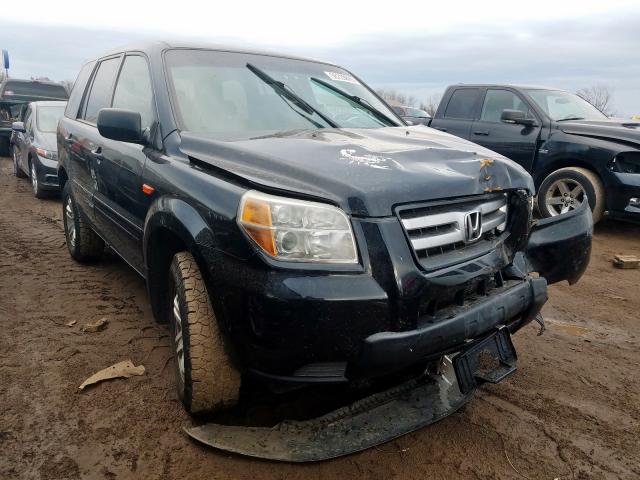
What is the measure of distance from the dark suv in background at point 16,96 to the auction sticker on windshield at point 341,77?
463 inches

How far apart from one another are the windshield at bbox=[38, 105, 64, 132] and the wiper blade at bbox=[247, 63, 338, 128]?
676 cm

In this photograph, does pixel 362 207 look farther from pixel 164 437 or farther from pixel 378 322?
pixel 164 437

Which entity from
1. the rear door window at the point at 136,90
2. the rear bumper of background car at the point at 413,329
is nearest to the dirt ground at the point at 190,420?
the rear bumper of background car at the point at 413,329

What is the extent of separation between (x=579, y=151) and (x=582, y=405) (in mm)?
4452

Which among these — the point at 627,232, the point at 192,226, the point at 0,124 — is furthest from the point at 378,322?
the point at 0,124

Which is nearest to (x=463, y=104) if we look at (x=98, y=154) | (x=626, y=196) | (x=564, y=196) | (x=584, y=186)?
(x=564, y=196)

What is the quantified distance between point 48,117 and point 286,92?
24.1 feet

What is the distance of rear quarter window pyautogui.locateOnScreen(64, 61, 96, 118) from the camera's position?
4523mm

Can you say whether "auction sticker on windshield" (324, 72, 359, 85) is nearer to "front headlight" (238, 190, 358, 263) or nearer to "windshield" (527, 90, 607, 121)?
"front headlight" (238, 190, 358, 263)

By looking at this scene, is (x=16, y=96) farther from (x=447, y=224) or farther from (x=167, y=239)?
(x=447, y=224)

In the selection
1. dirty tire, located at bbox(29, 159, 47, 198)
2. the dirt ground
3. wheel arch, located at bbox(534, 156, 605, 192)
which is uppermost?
wheel arch, located at bbox(534, 156, 605, 192)

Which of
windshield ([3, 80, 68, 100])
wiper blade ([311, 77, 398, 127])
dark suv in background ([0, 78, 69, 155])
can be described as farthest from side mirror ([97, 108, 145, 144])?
windshield ([3, 80, 68, 100])

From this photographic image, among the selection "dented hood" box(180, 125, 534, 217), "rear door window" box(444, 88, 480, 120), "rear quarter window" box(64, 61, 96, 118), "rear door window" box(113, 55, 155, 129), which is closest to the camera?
"dented hood" box(180, 125, 534, 217)

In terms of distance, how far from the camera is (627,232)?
6.58m
